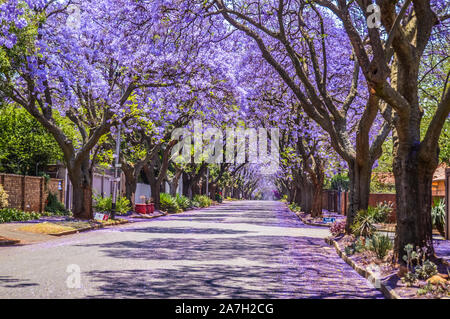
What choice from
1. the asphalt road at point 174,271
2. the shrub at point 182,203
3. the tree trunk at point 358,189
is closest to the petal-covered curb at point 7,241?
the asphalt road at point 174,271

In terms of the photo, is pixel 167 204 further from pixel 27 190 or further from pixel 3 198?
pixel 3 198

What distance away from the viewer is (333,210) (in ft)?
156

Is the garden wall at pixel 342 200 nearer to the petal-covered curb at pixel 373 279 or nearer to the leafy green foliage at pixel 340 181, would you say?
the leafy green foliage at pixel 340 181

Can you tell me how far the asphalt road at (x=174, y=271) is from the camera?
26.7 ft

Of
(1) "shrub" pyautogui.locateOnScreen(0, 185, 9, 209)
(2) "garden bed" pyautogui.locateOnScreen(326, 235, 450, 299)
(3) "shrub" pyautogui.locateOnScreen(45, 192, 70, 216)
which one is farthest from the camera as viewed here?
(3) "shrub" pyautogui.locateOnScreen(45, 192, 70, 216)

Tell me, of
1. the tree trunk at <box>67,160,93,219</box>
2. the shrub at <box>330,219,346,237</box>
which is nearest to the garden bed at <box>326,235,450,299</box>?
the shrub at <box>330,219,346,237</box>

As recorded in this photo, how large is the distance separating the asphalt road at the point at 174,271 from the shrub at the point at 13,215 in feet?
22.8

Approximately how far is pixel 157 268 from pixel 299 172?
109ft

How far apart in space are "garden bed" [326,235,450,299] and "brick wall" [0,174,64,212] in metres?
16.9

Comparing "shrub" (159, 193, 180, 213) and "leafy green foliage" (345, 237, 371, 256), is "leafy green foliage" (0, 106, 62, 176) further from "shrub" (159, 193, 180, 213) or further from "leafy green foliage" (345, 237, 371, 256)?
"leafy green foliage" (345, 237, 371, 256)

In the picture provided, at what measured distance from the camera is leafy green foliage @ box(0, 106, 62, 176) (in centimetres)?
3050

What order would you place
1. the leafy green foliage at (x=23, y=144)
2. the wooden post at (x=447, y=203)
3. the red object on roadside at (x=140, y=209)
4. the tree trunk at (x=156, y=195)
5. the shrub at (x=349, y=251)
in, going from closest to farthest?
the shrub at (x=349, y=251), the wooden post at (x=447, y=203), the leafy green foliage at (x=23, y=144), the red object on roadside at (x=140, y=209), the tree trunk at (x=156, y=195)
